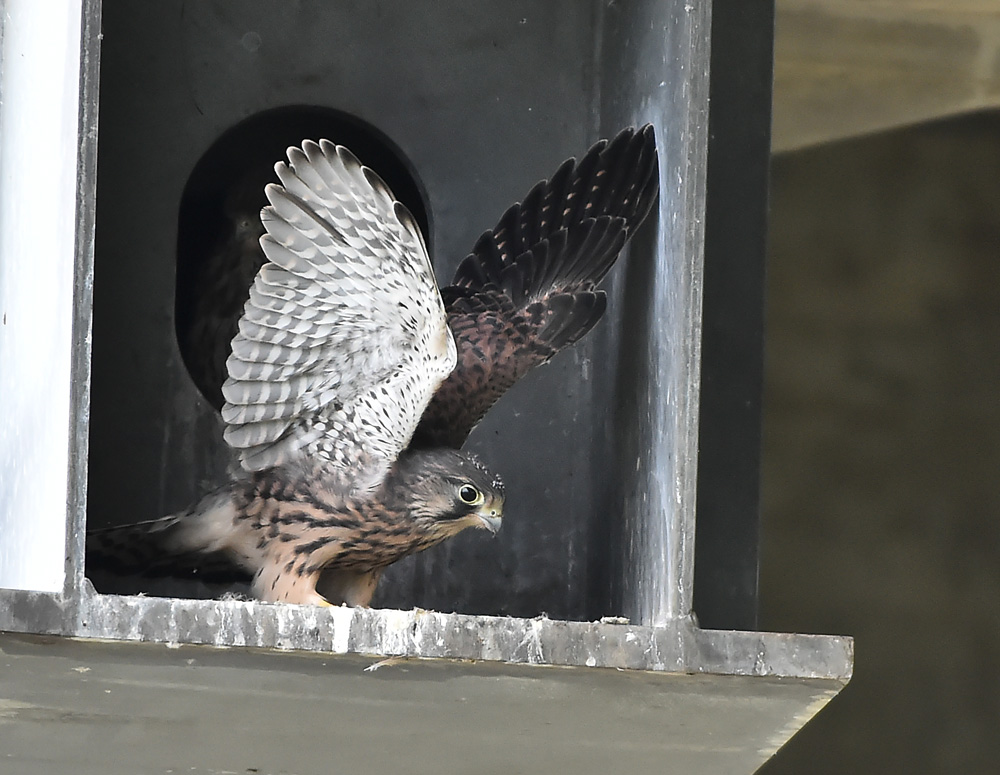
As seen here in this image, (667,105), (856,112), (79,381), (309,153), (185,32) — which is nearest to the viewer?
(79,381)

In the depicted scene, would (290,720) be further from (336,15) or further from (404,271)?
(336,15)

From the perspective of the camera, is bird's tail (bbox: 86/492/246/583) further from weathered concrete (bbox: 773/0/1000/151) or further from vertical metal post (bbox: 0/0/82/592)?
weathered concrete (bbox: 773/0/1000/151)

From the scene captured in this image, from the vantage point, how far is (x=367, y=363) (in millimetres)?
2533

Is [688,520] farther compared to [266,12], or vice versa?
[266,12]

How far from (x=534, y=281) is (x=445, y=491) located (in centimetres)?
44

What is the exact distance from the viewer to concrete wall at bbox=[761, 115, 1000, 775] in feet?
18.9

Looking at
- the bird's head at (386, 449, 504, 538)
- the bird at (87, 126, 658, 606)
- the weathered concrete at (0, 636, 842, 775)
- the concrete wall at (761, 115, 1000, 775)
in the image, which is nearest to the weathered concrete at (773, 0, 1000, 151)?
the concrete wall at (761, 115, 1000, 775)

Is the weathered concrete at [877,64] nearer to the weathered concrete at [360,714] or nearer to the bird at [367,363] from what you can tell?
the bird at [367,363]

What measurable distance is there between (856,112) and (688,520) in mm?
4119

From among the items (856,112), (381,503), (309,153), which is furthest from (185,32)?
(856,112)

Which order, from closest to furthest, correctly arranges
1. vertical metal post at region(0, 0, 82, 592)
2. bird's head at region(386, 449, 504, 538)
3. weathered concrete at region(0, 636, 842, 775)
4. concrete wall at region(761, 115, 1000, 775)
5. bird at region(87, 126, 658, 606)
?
weathered concrete at region(0, 636, 842, 775) < vertical metal post at region(0, 0, 82, 592) < bird at region(87, 126, 658, 606) < bird's head at region(386, 449, 504, 538) < concrete wall at region(761, 115, 1000, 775)

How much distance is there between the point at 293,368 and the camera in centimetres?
251

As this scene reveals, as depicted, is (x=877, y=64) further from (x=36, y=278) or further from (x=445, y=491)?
(x=36, y=278)

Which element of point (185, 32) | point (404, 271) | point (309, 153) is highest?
point (185, 32)
